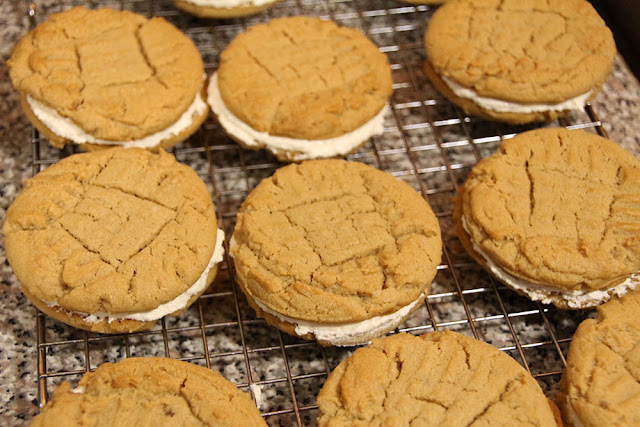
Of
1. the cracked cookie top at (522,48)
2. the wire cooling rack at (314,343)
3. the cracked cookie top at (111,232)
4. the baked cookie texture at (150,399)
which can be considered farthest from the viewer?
the cracked cookie top at (522,48)

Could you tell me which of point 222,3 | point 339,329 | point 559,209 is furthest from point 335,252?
point 222,3

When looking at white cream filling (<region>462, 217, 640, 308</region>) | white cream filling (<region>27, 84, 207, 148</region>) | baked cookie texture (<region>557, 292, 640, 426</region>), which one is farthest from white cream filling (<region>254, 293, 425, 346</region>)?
white cream filling (<region>27, 84, 207, 148</region>)

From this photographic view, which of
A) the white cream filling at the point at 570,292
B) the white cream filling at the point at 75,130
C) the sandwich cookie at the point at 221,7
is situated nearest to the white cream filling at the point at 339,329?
the white cream filling at the point at 570,292

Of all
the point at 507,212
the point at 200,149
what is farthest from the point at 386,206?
the point at 200,149

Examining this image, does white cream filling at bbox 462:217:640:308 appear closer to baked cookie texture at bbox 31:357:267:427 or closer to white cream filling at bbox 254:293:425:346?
white cream filling at bbox 254:293:425:346

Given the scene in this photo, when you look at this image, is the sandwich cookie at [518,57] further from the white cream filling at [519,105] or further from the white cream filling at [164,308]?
the white cream filling at [164,308]

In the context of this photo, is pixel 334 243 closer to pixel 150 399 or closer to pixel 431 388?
pixel 431 388

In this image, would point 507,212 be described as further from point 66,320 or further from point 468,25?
point 66,320

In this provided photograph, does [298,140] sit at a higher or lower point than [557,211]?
higher
